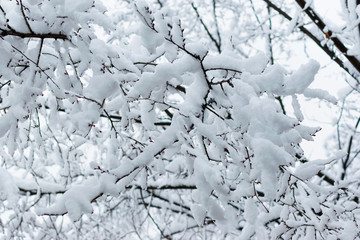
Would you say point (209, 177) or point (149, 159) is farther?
point (149, 159)

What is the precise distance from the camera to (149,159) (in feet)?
4.99

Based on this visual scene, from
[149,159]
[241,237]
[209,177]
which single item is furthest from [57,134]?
[209,177]

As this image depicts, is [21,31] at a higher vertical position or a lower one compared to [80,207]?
higher

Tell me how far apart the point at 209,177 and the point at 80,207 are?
20.5 inches

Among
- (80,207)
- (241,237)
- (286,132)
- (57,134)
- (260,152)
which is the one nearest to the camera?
(260,152)

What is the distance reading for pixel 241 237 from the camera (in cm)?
228

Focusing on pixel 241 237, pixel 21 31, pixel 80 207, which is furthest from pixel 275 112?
pixel 241 237

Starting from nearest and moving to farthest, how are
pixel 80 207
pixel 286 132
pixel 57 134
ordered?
pixel 286 132
pixel 80 207
pixel 57 134

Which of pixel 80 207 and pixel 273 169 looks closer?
pixel 273 169

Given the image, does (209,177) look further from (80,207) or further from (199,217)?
(80,207)

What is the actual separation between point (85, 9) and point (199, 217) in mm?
1022

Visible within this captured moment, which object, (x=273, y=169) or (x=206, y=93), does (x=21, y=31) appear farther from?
(x=273, y=169)

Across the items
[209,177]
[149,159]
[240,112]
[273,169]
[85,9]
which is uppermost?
[85,9]

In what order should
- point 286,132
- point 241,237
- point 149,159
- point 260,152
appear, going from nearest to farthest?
point 260,152
point 286,132
point 149,159
point 241,237
